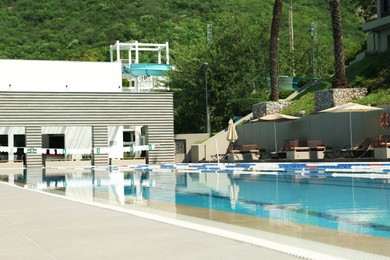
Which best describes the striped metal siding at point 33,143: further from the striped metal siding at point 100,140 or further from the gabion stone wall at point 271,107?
the gabion stone wall at point 271,107

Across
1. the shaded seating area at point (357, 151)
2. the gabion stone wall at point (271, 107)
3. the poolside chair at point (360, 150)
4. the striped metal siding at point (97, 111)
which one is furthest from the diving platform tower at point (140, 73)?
the poolside chair at point (360, 150)

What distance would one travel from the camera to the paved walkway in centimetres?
498

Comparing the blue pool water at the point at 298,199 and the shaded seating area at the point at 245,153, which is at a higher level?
the shaded seating area at the point at 245,153

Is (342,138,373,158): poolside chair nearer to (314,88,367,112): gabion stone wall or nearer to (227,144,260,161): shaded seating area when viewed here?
(314,88,367,112): gabion stone wall

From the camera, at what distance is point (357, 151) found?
23469 mm

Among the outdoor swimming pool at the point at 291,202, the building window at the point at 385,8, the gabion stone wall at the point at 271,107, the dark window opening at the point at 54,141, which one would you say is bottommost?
the outdoor swimming pool at the point at 291,202

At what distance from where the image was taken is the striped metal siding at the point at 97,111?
34.9 meters

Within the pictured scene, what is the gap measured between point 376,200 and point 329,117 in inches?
671

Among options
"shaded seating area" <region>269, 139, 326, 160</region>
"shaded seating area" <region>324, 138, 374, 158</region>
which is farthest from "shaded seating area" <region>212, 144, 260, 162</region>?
"shaded seating area" <region>324, 138, 374, 158</region>

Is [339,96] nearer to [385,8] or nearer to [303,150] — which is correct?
[303,150]

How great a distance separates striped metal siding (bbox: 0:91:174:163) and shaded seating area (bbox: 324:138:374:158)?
533 inches

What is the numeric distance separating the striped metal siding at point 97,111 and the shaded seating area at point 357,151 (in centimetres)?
1353

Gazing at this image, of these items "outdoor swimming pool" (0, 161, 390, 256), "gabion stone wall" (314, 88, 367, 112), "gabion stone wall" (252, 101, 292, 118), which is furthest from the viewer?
"gabion stone wall" (252, 101, 292, 118)

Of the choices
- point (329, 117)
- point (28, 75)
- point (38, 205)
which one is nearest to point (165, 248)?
point (38, 205)
